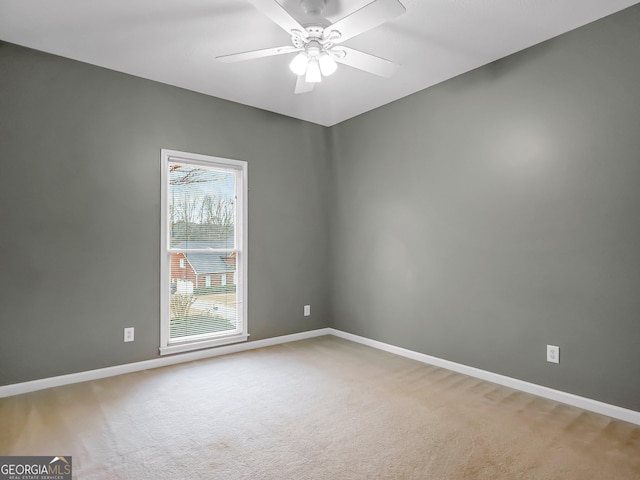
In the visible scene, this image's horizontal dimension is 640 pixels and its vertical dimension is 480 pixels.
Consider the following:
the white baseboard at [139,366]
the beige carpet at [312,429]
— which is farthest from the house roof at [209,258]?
the beige carpet at [312,429]

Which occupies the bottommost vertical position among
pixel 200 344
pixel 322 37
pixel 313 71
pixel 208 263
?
pixel 200 344

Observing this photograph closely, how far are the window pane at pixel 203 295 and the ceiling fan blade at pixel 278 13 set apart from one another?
2430 millimetres

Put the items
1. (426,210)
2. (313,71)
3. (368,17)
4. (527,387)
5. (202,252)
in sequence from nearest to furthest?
(368,17), (313,71), (527,387), (426,210), (202,252)

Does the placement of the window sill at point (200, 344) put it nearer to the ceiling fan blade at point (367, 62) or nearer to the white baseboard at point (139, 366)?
the white baseboard at point (139, 366)

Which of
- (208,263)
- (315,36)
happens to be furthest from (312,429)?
(315,36)

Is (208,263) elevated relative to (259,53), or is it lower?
lower

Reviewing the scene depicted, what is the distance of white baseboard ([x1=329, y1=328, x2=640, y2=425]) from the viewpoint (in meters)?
2.49

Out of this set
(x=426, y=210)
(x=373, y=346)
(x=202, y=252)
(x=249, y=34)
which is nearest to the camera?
(x=249, y=34)

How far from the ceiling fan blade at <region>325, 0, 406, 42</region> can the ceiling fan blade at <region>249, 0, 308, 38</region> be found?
8.2 inches

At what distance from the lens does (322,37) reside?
7.76 ft

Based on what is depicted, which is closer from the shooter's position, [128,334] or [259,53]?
[259,53]

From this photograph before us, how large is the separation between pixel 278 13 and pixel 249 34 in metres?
0.83

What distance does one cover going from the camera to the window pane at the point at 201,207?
147 inches

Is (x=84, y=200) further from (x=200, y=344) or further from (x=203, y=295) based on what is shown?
(x=200, y=344)
